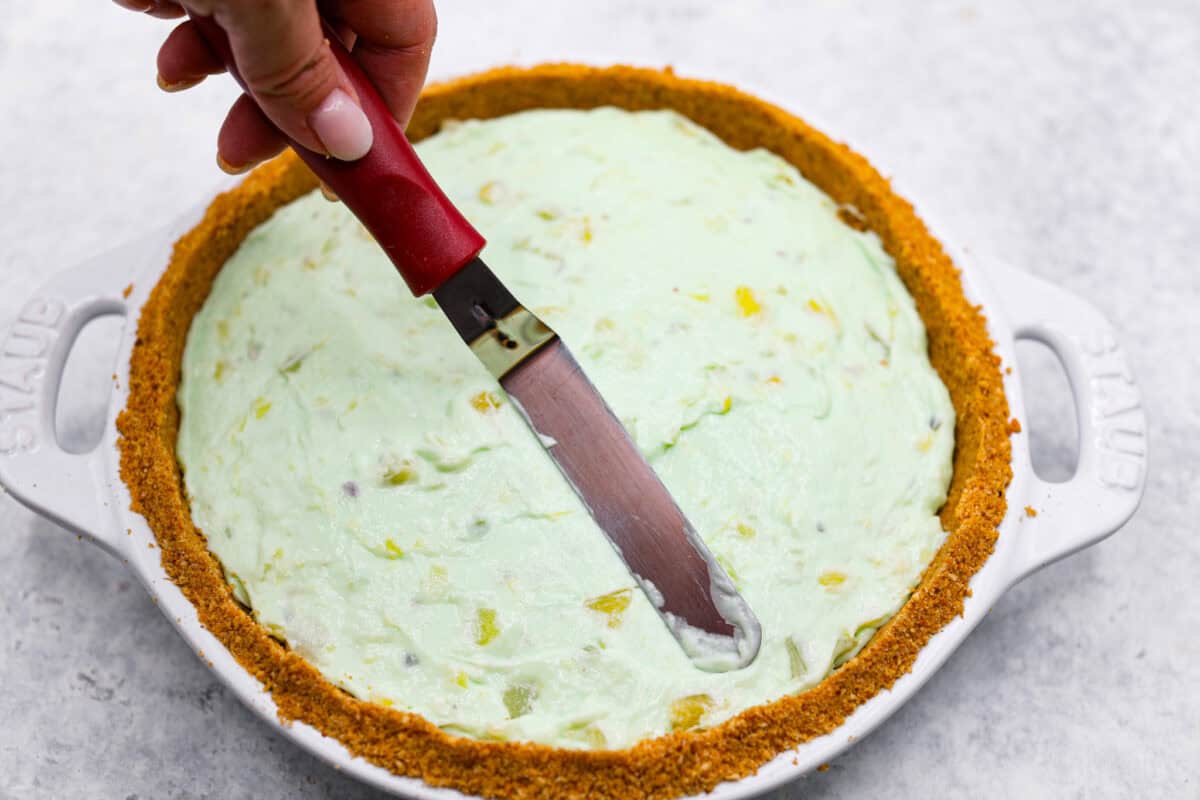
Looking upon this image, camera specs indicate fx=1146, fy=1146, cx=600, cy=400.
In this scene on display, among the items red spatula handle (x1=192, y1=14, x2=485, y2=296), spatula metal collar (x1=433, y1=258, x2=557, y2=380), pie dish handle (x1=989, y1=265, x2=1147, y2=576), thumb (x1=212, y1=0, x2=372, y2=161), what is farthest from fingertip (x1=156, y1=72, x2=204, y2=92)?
pie dish handle (x1=989, y1=265, x2=1147, y2=576)

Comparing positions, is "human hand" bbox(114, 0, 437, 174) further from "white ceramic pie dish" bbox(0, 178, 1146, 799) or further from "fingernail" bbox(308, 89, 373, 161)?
"white ceramic pie dish" bbox(0, 178, 1146, 799)

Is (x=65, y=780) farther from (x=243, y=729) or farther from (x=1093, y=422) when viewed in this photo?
(x=1093, y=422)

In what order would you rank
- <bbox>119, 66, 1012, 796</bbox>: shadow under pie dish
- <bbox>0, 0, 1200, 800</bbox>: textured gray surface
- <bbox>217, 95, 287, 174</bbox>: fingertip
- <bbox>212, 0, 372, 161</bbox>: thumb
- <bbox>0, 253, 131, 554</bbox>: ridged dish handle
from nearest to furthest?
1. <bbox>212, 0, 372, 161</bbox>: thumb
2. <bbox>119, 66, 1012, 796</bbox>: shadow under pie dish
3. <bbox>217, 95, 287, 174</bbox>: fingertip
4. <bbox>0, 253, 131, 554</bbox>: ridged dish handle
5. <bbox>0, 0, 1200, 800</bbox>: textured gray surface

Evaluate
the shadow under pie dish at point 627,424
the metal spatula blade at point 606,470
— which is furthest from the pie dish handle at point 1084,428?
the metal spatula blade at point 606,470

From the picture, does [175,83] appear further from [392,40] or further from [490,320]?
[490,320]

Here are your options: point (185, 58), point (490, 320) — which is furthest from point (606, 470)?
point (185, 58)

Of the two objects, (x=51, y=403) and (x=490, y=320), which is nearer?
(x=490, y=320)

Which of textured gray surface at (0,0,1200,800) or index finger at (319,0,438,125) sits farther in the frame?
textured gray surface at (0,0,1200,800)

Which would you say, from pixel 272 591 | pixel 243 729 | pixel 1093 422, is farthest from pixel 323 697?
pixel 1093 422
